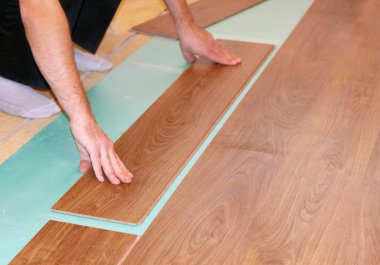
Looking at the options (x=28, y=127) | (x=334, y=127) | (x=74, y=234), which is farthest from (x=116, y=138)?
(x=334, y=127)

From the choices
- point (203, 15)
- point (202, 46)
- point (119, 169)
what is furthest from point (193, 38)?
point (119, 169)

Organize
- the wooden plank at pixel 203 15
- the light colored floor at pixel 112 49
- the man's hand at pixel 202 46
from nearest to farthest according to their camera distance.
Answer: the light colored floor at pixel 112 49
the man's hand at pixel 202 46
the wooden plank at pixel 203 15

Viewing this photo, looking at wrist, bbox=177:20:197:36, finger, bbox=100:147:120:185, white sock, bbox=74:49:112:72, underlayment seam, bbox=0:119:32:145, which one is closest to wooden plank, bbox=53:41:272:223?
finger, bbox=100:147:120:185

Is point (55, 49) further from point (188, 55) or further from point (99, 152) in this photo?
point (188, 55)

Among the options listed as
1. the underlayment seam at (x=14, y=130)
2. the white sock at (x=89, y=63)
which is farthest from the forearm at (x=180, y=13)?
the underlayment seam at (x=14, y=130)

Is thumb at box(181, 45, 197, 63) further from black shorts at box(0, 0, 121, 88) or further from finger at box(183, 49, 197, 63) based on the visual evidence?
black shorts at box(0, 0, 121, 88)

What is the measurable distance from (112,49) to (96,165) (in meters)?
1.60

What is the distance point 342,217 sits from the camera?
206cm

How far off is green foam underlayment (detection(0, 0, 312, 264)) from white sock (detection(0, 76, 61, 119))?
86 mm

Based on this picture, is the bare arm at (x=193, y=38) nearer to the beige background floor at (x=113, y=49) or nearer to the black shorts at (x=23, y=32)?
the black shorts at (x=23, y=32)

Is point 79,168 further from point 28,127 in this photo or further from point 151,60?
A: point 151,60

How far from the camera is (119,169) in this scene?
234 cm

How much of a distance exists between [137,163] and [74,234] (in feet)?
1.55

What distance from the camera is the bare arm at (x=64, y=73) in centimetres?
224
